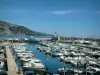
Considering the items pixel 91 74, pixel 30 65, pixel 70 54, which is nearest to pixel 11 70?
pixel 30 65

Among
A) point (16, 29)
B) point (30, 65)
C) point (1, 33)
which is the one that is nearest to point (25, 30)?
point (16, 29)

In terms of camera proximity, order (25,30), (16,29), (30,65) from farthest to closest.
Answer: (25,30) → (16,29) → (30,65)

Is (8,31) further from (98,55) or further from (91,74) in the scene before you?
(91,74)

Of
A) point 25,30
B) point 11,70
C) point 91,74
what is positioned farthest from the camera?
point 25,30

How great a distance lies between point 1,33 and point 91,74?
471 feet

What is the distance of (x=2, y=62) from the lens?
2966cm

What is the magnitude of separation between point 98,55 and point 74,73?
17309 millimetres

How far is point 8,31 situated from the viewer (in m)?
169

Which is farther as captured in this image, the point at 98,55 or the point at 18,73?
the point at 98,55

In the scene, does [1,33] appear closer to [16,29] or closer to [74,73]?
[16,29]

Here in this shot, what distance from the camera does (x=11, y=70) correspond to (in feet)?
73.9

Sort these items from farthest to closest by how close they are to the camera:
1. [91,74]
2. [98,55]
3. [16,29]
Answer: [16,29] < [98,55] < [91,74]

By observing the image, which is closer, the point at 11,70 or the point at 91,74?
the point at 11,70

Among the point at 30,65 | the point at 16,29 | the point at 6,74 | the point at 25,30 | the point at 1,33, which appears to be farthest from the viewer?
the point at 25,30
